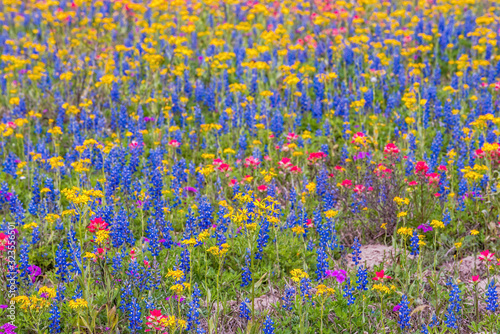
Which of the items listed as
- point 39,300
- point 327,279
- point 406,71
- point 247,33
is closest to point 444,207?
point 327,279

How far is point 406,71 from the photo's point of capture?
28.9 ft

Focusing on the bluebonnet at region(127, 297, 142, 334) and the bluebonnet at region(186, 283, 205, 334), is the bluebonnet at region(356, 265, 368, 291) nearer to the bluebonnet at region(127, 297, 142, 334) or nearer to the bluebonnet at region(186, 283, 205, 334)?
the bluebonnet at region(186, 283, 205, 334)

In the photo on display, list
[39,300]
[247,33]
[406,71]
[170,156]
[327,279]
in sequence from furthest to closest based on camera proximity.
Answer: [247,33] < [406,71] < [170,156] < [327,279] < [39,300]

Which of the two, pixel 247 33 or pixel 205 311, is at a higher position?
pixel 247 33

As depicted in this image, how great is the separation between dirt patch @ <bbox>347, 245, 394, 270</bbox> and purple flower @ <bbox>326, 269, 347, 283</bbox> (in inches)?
16.6

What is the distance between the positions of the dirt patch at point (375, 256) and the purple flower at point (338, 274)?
1.38 feet

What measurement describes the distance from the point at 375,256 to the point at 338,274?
0.87 meters

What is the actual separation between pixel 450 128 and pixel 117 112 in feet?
14.3

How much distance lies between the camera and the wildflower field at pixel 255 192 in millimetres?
4133

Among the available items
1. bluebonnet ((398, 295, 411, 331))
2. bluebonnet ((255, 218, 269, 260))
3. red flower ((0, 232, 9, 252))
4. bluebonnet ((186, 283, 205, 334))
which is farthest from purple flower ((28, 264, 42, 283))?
bluebonnet ((398, 295, 411, 331))

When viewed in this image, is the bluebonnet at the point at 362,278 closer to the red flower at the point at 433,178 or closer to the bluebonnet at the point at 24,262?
the red flower at the point at 433,178

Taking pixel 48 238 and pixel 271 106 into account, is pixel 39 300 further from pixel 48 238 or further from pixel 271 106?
pixel 271 106

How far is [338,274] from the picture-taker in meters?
4.32

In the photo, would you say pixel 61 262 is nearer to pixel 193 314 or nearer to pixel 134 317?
pixel 134 317
